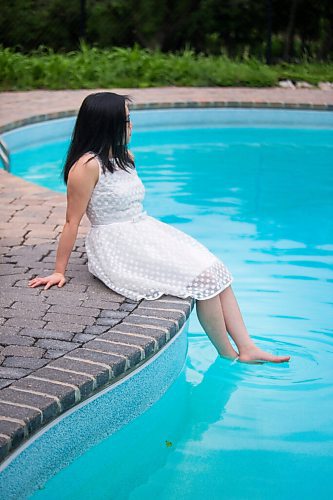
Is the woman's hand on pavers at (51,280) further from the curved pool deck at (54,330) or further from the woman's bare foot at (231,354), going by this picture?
the woman's bare foot at (231,354)

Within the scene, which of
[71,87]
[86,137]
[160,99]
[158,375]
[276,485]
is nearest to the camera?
[276,485]

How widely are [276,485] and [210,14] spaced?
12739 millimetres

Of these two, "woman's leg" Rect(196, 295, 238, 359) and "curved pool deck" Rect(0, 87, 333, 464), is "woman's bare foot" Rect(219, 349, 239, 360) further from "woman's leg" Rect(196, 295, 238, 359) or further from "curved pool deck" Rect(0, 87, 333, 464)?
"curved pool deck" Rect(0, 87, 333, 464)

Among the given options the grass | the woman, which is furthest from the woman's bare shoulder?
the grass

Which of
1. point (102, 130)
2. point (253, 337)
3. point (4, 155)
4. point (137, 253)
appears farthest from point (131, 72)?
point (137, 253)

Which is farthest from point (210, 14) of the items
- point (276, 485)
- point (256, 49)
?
point (276, 485)

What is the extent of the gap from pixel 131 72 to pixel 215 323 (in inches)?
358

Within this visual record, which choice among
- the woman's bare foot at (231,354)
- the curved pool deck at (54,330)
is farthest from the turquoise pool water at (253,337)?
the curved pool deck at (54,330)

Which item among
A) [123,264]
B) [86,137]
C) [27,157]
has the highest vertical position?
[86,137]

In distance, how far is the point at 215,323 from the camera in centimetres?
398

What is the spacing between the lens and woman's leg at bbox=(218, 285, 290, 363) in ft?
13.1

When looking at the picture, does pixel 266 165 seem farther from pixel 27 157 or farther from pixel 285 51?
pixel 285 51

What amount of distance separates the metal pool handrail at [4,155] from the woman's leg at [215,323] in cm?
463

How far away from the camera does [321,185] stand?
827 centimetres
